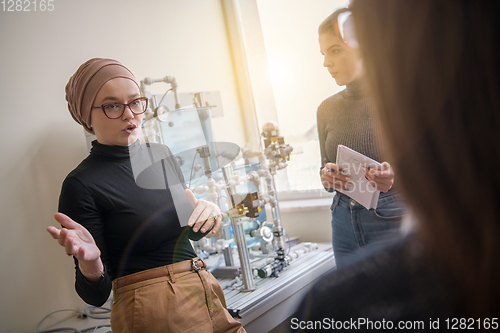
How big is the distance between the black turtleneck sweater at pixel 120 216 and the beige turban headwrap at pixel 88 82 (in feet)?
0.38

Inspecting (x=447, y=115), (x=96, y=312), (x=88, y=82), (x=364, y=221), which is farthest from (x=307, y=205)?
(x=447, y=115)

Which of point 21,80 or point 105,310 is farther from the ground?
point 21,80

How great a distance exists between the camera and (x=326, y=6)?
7.90 ft

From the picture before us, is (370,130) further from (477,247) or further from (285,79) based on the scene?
(285,79)

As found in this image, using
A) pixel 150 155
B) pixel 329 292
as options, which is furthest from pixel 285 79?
pixel 329 292

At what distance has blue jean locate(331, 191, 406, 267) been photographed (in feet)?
4.29

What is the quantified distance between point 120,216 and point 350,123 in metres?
0.93

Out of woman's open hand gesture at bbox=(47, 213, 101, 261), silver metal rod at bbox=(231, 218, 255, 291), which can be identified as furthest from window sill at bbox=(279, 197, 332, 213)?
woman's open hand gesture at bbox=(47, 213, 101, 261)

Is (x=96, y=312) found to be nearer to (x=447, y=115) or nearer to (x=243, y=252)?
(x=243, y=252)

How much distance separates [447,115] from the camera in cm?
27

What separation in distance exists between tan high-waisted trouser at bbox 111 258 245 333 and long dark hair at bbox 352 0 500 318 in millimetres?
877

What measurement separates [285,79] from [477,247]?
8.32 ft

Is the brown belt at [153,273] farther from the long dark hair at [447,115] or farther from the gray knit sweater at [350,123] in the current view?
the long dark hair at [447,115]

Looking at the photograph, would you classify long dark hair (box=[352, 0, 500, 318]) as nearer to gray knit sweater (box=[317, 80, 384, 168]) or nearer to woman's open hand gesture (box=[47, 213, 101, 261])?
woman's open hand gesture (box=[47, 213, 101, 261])
